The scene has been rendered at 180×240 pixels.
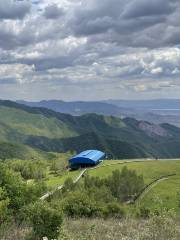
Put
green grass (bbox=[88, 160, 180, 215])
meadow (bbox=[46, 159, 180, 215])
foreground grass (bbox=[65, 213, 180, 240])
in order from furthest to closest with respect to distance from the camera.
Result: meadow (bbox=[46, 159, 180, 215]) → green grass (bbox=[88, 160, 180, 215]) → foreground grass (bbox=[65, 213, 180, 240])

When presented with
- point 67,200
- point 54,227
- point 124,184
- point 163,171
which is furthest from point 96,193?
point 54,227

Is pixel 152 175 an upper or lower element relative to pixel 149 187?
upper

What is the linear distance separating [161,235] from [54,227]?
8.63 m

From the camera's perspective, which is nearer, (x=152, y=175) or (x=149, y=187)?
(x=149, y=187)

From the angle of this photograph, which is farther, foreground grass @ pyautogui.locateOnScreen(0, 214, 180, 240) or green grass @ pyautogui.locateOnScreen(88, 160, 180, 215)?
green grass @ pyautogui.locateOnScreen(88, 160, 180, 215)

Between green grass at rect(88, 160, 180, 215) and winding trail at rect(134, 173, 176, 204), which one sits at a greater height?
green grass at rect(88, 160, 180, 215)

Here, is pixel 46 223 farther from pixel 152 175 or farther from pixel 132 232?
pixel 152 175

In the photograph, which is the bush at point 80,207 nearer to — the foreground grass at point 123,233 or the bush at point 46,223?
the foreground grass at point 123,233

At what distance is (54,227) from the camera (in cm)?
3591

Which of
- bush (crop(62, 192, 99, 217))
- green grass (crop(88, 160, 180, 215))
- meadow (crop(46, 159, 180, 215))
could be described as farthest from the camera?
meadow (crop(46, 159, 180, 215))

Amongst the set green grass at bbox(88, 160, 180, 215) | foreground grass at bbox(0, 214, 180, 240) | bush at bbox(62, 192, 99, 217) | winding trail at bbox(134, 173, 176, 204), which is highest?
foreground grass at bbox(0, 214, 180, 240)

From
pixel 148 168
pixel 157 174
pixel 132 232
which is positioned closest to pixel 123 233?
pixel 132 232

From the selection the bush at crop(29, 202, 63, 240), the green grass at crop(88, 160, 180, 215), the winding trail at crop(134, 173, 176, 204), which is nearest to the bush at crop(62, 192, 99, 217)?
the green grass at crop(88, 160, 180, 215)

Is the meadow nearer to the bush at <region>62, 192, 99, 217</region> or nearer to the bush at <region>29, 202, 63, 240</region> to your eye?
the bush at <region>62, 192, 99, 217</region>
